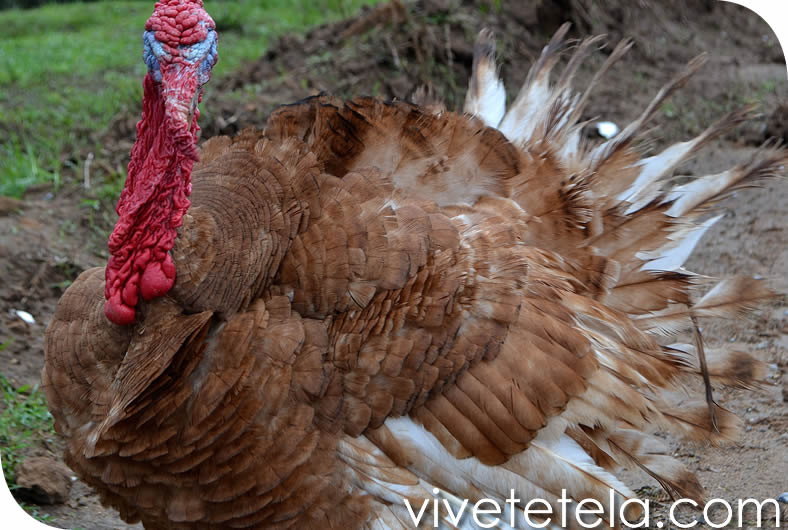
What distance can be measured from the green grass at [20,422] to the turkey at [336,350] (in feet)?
2.62

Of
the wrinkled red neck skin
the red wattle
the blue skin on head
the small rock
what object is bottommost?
the small rock

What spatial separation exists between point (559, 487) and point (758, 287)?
1035 mm

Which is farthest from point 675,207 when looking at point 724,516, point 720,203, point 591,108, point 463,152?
point 591,108

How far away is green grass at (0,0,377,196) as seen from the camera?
19.4 ft

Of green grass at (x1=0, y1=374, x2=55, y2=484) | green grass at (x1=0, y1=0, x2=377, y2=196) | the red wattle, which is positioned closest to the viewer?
the red wattle

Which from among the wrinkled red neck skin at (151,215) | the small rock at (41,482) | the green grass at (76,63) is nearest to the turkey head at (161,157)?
the wrinkled red neck skin at (151,215)

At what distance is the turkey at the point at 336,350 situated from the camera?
2465 millimetres

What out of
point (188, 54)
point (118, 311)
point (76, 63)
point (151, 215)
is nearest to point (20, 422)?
point (118, 311)

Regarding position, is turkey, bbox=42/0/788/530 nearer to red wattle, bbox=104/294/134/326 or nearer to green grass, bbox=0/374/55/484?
red wattle, bbox=104/294/134/326

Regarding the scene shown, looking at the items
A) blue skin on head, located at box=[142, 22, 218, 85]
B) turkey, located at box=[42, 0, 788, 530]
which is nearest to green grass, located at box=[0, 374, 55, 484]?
turkey, located at box=[42, 0, 788, 530]

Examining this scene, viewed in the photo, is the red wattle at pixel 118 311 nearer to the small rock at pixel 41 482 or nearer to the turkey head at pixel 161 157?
the turkey head at pixel 161 157

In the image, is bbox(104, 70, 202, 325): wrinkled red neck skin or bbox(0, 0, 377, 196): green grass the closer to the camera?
bbox(104, 70, 202, 325): wrinkled red neck skin

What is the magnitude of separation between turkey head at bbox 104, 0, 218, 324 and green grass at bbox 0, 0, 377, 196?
10.3 ft

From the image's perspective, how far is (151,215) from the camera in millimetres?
2533
